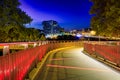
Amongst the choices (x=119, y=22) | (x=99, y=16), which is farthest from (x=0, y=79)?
(x=99, y=16)

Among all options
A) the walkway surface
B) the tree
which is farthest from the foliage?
the tree

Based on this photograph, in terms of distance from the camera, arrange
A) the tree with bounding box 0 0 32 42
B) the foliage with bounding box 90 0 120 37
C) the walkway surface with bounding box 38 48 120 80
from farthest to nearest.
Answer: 1. the tree with bounding box 0 0 32 42
2. the foliage with bounding box 90 0 120 37
3. the walkway surface with bounding box 38 48 120 80

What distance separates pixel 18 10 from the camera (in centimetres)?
5478

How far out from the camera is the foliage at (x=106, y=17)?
93.6 feet

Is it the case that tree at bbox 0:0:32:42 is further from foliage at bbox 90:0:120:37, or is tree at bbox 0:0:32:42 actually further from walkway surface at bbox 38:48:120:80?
walkway surface at bbox 38:48:120:80

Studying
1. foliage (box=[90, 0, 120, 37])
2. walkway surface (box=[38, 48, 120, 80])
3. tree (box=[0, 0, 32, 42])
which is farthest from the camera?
tree (box=[0, 0, 32, 42])

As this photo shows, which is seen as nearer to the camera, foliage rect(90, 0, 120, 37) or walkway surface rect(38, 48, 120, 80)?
walkway surface rect(38, 48, 120, 80)

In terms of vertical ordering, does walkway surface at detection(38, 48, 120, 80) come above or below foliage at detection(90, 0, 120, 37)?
below

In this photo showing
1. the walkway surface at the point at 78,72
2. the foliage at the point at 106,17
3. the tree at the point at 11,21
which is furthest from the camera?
the tree at the point at 11,21

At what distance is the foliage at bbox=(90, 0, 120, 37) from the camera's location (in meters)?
28.5

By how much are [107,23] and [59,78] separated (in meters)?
18.5

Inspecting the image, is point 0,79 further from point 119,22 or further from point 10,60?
point 119,22

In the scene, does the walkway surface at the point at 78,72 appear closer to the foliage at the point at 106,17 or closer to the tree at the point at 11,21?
the foliage at the point at 106,17

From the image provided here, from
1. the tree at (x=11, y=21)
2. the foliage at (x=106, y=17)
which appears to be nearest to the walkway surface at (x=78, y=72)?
the foliage at (x=106, y=17)
